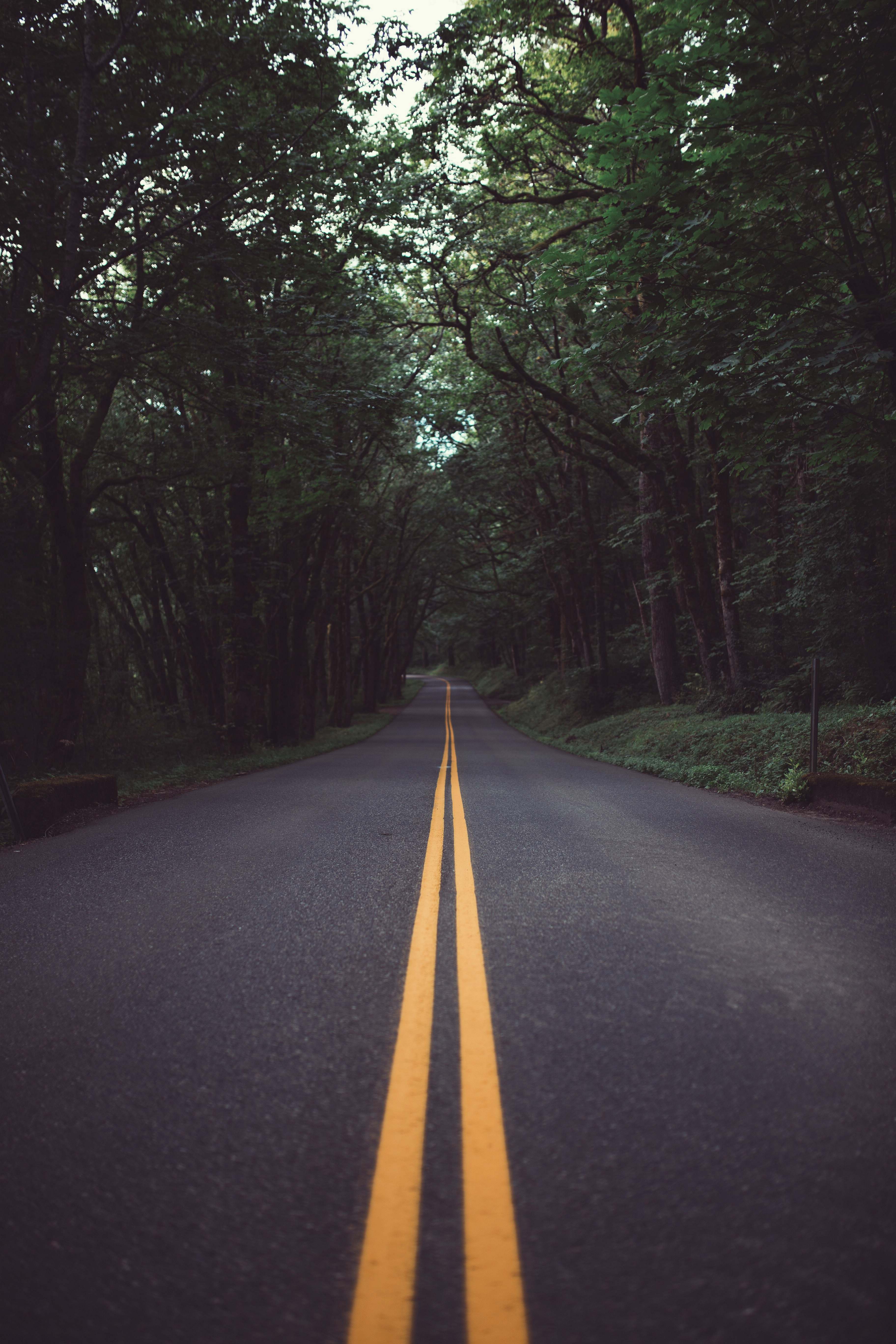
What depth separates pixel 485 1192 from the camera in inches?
87.0

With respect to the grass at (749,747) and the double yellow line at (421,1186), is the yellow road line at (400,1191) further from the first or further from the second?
the grass at (749,747)

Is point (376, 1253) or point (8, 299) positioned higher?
point (8, 299)

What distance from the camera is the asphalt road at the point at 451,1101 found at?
187 cm

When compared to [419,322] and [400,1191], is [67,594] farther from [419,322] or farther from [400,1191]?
[400,1191]

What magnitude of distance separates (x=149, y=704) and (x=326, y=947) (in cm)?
2301

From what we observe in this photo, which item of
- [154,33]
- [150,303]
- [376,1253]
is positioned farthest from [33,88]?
[376,1253]

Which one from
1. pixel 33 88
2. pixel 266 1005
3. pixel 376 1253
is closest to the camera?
pixel 376 1253

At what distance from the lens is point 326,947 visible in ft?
13.9

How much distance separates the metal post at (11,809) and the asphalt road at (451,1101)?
7.79 ft

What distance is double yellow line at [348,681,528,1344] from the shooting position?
5.92ft

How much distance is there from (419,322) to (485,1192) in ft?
75.7

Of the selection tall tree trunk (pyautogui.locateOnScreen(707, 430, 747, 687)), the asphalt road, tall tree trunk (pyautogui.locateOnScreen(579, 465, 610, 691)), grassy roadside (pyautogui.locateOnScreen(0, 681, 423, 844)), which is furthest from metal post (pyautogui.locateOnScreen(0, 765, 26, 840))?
tall tree trunk (pyautogui.locateOnScreen(579, 465, 610, 691))

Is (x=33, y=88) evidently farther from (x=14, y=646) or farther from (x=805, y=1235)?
(x=805, y=1235)

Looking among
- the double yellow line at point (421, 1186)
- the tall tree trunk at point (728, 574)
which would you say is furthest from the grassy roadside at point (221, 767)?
the tall tree trunk at point (728, 574)
